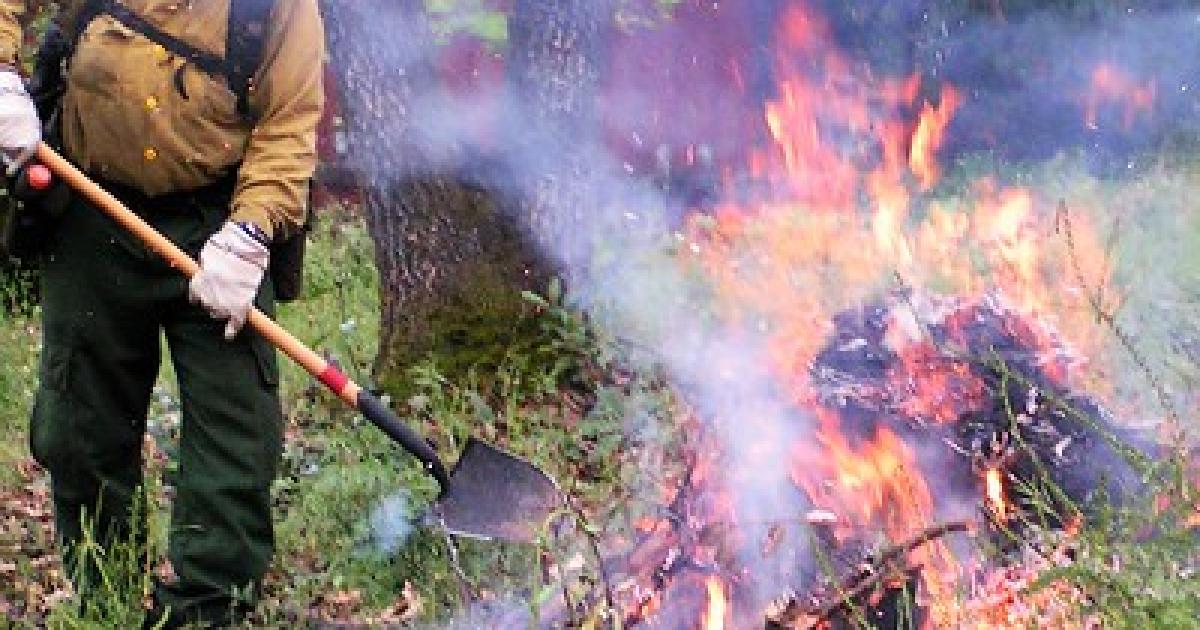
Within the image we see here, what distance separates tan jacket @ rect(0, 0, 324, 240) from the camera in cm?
351

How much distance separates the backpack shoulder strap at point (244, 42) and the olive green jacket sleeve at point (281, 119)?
3 cm

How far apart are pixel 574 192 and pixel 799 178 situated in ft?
5.19

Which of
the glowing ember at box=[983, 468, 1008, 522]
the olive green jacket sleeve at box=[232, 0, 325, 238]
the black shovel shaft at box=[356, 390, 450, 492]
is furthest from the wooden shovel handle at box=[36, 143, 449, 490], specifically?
the glowing ember at box=[983, 468, 1008, 522]

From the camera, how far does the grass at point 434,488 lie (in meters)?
3.38

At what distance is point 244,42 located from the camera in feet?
11.6

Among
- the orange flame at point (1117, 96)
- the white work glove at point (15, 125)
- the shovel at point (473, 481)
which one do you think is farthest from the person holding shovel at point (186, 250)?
the orange flame at point (1117, 96)

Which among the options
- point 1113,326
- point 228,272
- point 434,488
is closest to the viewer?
point 1113,326

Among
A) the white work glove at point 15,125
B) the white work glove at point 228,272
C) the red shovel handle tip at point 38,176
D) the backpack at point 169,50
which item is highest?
the backpack at point 169,50

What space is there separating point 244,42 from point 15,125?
0.63m

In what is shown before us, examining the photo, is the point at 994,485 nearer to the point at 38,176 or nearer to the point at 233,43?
the point at 233,43

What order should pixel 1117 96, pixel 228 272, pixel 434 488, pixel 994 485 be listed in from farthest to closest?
pixel 1117 96
pixel 434 488
pixel 994 485
pixel 228 272

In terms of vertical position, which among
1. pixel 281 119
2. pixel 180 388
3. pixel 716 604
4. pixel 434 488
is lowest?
pixel 434 488

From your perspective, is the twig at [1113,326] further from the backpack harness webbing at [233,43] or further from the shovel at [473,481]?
the backpack harness webbing at [233,43]

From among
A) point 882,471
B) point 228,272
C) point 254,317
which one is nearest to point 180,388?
point 254,317
